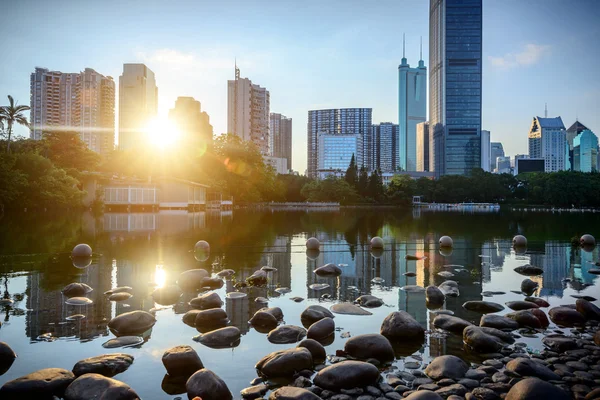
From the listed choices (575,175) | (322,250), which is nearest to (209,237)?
(322,250)

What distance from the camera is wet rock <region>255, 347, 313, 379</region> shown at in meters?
5.53

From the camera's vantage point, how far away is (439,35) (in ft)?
535

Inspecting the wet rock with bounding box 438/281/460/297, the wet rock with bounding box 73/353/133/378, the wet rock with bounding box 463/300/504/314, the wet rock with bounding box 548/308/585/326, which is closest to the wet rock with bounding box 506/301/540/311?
the wet rock with bounding box 463/300/504/314

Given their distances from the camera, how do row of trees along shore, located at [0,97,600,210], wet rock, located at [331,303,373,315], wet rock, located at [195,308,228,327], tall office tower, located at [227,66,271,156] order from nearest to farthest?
wet rock, located at [195,308,228,327] < wet rock, located at [331,303,373,315] < row of trees along shore, located at [0,97,600,210] < tall office tower, located at [227,66,271,156]

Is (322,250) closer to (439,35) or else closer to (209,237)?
(209,237)

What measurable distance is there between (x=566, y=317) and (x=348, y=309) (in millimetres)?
4087

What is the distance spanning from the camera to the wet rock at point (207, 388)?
482 centimetres

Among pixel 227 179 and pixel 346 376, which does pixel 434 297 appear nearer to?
pixel 346 376

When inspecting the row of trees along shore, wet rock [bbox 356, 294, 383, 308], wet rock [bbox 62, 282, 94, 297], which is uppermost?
the row of trees along shore

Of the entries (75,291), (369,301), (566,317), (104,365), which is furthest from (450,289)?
(75,291)

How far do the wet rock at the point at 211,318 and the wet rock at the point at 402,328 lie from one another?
9.62 feet

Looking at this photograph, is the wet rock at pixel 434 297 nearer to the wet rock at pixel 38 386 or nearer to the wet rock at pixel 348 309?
the wet rock at pixel 348 309

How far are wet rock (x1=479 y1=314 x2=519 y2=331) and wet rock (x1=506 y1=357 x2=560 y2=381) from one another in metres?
1.91

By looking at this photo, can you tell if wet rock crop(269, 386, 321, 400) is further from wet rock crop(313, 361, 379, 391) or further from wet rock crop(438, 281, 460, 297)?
wet rock crop(438, 281, 460, 297)
